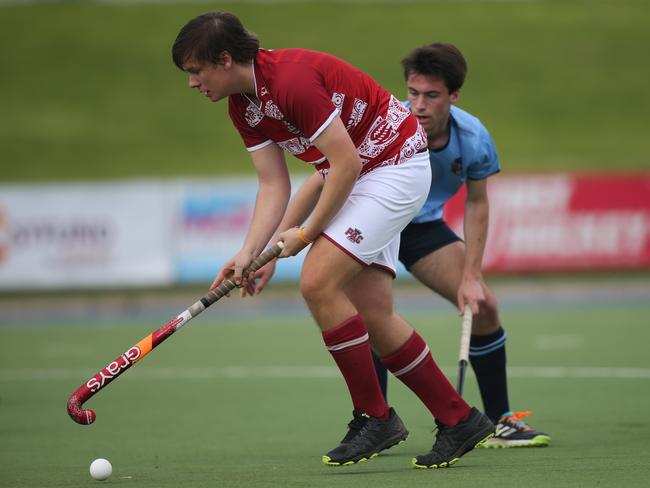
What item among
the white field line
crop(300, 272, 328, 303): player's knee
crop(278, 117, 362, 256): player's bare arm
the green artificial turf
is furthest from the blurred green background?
crop(278, 117, 362, 256): player's bare arm

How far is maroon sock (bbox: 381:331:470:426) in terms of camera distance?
5648 millimetres

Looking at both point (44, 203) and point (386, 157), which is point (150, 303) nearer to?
point (44, 203)

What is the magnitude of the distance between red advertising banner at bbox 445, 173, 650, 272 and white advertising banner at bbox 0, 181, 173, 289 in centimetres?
466

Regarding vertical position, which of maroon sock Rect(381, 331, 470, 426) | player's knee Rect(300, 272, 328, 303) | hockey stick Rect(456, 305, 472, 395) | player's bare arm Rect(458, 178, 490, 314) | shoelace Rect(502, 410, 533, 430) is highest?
player's bare arm Rect(458, 178, 490, 314)

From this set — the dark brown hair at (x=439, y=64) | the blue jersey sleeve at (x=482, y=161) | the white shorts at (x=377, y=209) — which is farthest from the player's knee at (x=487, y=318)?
the white shorts at (x=377, y=209)

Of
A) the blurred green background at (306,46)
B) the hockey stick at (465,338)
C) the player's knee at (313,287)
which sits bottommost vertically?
the hockey stick at (465,338)

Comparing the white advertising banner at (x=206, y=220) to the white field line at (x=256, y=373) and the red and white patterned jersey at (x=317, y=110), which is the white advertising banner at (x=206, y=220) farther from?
the red and white patterned jersey at (x=317, y=110)

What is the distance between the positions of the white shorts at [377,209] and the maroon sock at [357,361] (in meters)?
0.30

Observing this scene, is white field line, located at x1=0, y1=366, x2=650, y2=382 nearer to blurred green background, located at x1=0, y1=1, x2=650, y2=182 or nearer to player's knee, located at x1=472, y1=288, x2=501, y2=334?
player's knee, located at x1=472, y1=288, x2=501, y2=334

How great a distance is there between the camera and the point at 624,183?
1777cm

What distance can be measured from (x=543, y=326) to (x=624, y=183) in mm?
5231

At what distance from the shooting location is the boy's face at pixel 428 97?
6.38m

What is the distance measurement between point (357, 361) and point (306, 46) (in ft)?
103

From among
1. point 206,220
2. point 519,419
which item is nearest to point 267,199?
point 519,419
